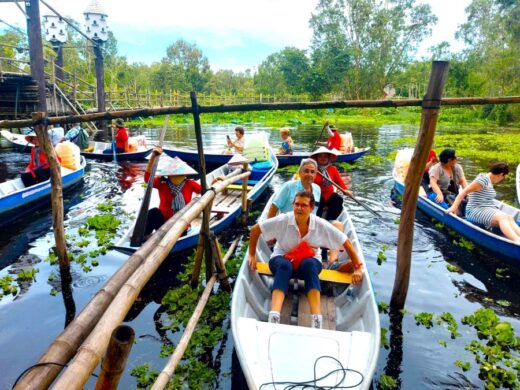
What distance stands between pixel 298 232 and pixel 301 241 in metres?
0.11

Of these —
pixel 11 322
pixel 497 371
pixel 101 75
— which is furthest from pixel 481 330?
pixel 101 75

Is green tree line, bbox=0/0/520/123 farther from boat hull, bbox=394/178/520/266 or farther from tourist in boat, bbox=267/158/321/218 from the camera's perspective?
tourist in boat, bbox=267/158/321/218

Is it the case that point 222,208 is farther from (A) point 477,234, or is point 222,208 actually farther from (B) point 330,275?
(A) point 477,234

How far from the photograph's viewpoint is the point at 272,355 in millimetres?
3092

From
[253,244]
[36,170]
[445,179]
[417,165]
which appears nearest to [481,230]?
[445,179]

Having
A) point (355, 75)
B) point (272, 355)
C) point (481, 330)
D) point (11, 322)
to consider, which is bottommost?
point (11, 322)

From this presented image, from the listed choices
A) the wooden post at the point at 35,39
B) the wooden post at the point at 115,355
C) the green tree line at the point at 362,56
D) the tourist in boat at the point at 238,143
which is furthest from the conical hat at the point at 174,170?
the green tree line at the point at 362,56

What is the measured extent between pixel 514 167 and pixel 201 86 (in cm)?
4059

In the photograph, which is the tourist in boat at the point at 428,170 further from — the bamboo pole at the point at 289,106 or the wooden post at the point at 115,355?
the wooden post at the point at 115,355

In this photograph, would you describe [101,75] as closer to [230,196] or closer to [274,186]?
[274,186]

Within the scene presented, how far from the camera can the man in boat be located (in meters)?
4.07

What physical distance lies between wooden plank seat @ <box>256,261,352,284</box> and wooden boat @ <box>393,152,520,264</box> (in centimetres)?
327

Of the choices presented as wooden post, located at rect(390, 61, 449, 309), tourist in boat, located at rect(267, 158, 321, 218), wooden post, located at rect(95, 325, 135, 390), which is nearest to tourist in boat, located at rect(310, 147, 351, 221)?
tourist in boat, located at rect(267, 158, 321, 218)

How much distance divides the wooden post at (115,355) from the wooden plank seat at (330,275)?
290cm
